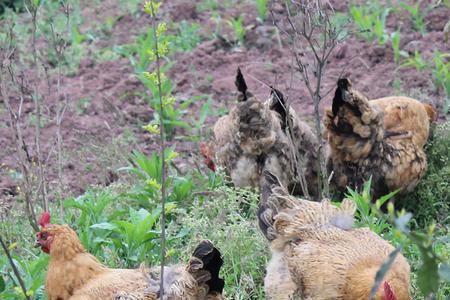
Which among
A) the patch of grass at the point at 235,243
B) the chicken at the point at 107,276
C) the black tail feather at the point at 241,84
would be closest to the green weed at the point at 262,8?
the black tail feather at the point at 241,84

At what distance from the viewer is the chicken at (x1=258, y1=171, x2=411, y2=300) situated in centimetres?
428

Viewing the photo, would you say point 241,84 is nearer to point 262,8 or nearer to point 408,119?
point 408,119

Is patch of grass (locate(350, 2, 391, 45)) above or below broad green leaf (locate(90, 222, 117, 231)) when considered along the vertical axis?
above

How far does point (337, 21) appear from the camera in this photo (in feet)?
30.1

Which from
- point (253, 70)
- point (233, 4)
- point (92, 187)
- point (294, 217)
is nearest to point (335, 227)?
point (294, 217)

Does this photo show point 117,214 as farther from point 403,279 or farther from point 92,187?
point 403,279

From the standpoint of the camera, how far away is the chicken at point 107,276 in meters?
4.36

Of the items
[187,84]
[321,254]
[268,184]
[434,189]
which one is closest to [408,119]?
[434,189]

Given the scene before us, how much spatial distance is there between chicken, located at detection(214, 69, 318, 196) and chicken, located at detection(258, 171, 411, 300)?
0.89m

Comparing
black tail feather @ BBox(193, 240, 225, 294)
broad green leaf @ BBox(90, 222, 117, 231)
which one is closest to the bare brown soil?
broad green leaf @ BBox(90, 222, 117, 231)

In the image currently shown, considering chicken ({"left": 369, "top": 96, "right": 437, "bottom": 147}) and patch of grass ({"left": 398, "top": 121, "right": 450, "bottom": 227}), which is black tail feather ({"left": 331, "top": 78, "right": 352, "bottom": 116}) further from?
patch of grass ({"left": 398, "top": 121, "right": 450, "bottom": 227})

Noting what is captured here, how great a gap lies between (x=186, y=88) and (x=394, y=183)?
329 cm

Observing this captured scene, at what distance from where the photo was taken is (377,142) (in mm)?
6273

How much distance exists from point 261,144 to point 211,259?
1.93m
